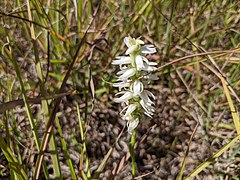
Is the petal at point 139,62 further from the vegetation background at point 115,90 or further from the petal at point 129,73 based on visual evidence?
the vegetation background at point 115,90

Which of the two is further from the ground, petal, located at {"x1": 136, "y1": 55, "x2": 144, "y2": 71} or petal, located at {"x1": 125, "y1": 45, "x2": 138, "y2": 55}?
→ petal, located at {"x1": 125, "y1": 45, "x2": 138, "y2": 55}

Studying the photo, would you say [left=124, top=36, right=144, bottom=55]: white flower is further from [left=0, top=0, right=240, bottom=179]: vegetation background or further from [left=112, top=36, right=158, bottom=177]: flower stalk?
[left=0, top=0, right=240, bottom=179]: vegetation background

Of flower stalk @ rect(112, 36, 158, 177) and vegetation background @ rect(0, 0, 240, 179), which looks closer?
flower stalk @ rect(112, 36, 158, 177)

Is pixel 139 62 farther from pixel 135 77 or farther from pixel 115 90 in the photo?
pixel 115 90

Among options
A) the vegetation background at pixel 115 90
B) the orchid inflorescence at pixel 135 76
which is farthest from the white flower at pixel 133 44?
the vegetation background at pixel 115 90

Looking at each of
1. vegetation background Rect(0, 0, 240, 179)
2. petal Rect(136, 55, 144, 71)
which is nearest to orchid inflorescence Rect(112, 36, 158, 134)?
petal Rect(136, 55, 144, 71)

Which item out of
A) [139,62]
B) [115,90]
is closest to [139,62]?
[139,62]

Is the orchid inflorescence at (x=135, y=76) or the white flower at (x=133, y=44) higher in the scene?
the white flower at (x=133, y=44)

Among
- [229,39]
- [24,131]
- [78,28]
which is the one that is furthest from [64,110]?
[229,39]

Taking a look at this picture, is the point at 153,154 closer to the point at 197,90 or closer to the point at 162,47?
the point at 197,90
